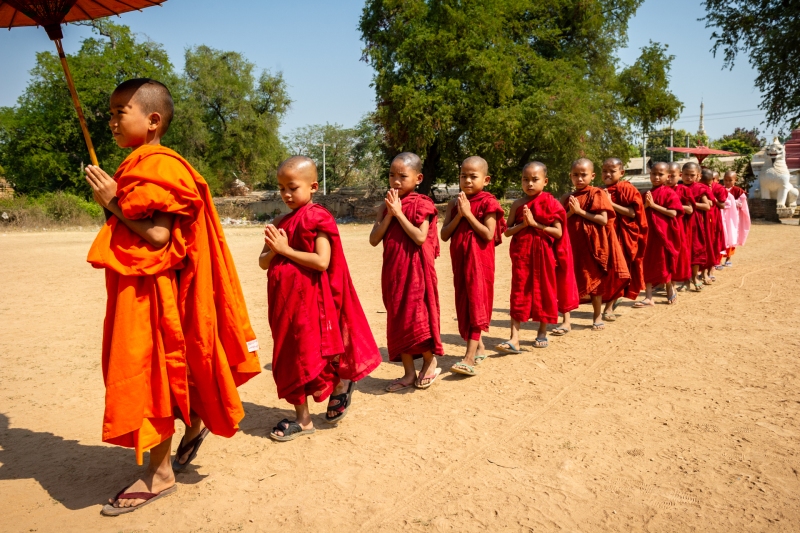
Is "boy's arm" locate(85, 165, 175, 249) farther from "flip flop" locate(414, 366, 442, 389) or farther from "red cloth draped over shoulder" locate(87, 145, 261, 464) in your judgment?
"flip flop" locate(414, 366, 442, 389)

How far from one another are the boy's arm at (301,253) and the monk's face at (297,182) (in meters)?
0.22

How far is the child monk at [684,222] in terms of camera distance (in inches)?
331

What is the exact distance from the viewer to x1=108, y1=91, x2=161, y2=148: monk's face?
309 centimetres

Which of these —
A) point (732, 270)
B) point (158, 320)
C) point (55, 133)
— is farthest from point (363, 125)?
point (158, 320)

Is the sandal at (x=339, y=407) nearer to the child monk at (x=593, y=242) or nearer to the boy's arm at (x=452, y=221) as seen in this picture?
the boy's arm at (x=452, y=221)

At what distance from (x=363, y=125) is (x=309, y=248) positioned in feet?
146

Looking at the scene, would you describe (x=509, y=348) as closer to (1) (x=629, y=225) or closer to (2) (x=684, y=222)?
(1) (x=629, y=225)

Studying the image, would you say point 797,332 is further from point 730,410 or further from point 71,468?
point 71,468

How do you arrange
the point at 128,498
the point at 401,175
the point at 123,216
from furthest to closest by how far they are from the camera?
the point at 401,175
the point at 128,498
the point at 123,216

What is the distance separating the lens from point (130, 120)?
3104 mm

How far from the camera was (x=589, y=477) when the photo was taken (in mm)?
3221

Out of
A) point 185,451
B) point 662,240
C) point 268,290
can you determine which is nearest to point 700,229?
point 662,240

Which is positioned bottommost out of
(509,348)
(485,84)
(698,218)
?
(509,348)

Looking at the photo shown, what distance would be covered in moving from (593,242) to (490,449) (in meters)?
3.73
